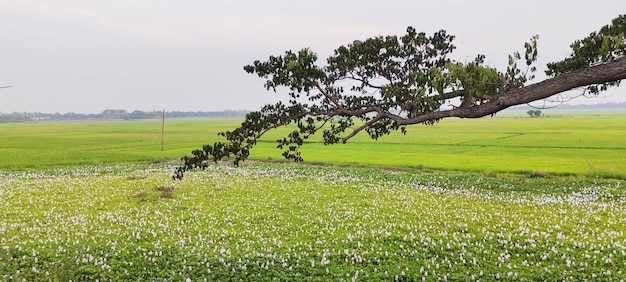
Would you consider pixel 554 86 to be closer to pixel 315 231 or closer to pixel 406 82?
pixel 406 82

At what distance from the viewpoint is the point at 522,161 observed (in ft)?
93.4

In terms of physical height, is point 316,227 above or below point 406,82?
below

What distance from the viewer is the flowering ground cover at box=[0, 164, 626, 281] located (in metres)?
8.80

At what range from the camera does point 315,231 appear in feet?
37.4

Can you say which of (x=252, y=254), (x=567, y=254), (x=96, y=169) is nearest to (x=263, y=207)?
(x=252, y=254)

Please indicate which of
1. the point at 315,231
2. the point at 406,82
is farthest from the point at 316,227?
the point at 406,82

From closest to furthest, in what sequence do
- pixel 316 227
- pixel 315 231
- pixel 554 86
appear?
pixel 554 86 < pixel 315 231 < pixel 316 227

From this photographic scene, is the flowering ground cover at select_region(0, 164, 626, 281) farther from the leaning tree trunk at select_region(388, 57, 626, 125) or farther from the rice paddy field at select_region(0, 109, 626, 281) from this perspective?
the leaning tree trunk at select_region(388, 57, 626, 125)

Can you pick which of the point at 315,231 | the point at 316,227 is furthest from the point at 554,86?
the point at 316,227

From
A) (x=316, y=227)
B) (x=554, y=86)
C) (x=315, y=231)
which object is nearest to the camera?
(x=554, y=86)

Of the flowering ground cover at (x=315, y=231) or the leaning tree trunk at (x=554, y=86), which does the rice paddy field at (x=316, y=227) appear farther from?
the leaning tree trunk at (x=554, y=86)

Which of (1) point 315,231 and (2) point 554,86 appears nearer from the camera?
(2) point 554,86

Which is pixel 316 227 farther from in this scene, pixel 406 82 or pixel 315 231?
pixel 406 82

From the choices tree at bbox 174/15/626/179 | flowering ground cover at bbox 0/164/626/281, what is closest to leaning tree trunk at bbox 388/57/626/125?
tree at bbox 174/15/626/179
